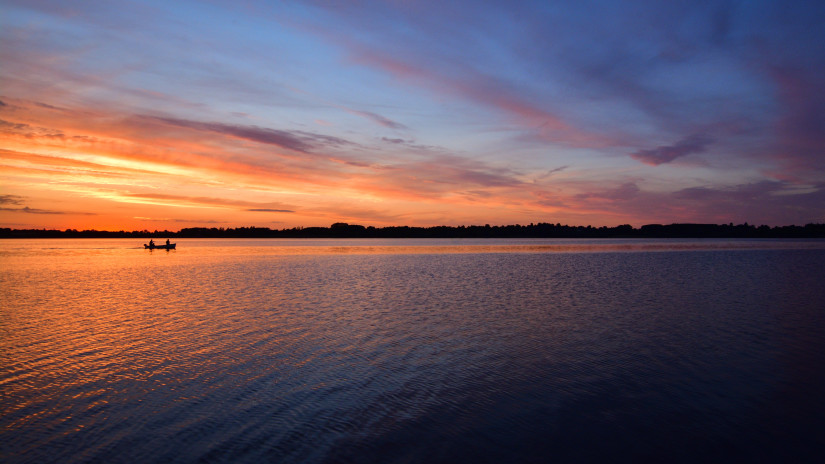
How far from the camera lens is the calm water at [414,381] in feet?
25.4

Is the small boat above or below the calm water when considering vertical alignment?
above

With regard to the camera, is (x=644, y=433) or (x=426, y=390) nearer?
(x=644, y=433)

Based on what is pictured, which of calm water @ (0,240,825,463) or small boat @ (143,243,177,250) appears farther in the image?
small boat @ (143,243,177,250)

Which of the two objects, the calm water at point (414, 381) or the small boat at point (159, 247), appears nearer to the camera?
the calm water at point (414, 381)

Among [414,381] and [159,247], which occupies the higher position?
[159,247]

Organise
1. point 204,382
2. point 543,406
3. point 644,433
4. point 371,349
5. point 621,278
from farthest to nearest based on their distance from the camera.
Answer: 1. point 621,278
2. point 371,349
3. point 204,382
4. point 543,406
5. point 644,433

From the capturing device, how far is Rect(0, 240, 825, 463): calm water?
775 centimetres

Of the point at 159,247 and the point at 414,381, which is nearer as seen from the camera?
the point at 414,381

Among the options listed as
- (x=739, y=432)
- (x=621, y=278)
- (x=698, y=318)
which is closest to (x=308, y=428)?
(x=739, y=432)

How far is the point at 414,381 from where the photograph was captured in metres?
11.0

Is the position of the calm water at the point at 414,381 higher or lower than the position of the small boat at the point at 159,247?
lower

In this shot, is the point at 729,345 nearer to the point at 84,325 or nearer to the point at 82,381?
the point at 82,381

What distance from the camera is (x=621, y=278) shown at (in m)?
36.0

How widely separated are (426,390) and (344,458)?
3.41 meters
